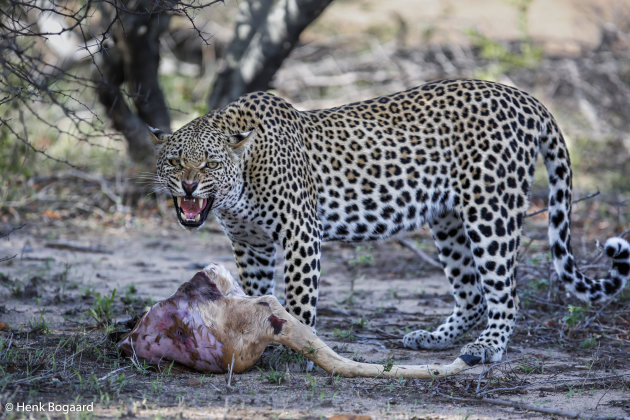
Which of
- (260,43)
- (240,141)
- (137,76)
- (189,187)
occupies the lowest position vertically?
(189,187)

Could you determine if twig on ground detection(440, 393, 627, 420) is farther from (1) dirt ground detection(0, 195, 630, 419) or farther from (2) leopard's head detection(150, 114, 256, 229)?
(2) leopard's head detection(150, 114, 256, 229)

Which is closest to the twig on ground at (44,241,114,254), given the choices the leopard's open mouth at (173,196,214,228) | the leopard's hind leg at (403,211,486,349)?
the leopard's open mouth at (173,196,214,228)

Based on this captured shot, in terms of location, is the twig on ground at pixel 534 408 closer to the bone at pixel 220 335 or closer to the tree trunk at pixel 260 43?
the bone at pixel 220 335

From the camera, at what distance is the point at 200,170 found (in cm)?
575

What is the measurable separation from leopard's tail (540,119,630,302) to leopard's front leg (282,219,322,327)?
205cm

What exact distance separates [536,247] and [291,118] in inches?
182

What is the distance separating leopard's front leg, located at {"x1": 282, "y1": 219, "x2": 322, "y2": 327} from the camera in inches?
235

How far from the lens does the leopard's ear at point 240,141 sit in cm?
594

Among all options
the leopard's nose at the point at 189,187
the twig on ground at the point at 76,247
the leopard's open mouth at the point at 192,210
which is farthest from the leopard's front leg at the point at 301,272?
the twig on ground at the point at 76,247

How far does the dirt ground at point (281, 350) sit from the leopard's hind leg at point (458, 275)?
24 cm

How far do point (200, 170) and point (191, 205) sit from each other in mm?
257

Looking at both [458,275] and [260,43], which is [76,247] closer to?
[260,43]

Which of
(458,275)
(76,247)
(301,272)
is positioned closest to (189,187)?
(301,272)

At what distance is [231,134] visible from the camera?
6055 millimetres
